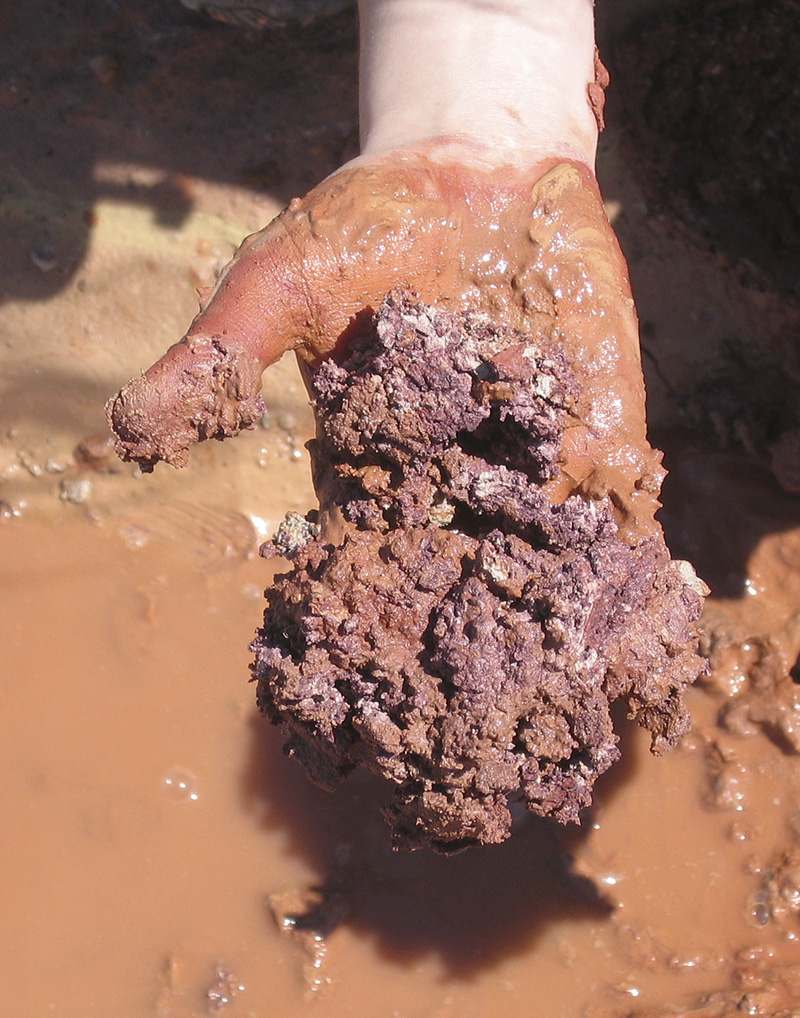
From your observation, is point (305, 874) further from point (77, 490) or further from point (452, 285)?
point (452, 285)

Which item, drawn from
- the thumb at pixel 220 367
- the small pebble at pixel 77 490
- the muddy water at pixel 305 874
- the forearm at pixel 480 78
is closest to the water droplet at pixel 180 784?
the muddy water at pixel 305 874

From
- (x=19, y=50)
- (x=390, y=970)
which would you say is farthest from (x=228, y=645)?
(x=19, y=50)

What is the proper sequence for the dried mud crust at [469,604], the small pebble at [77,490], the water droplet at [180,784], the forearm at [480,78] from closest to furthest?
the dried mud crust at [469,604]
the forearm at [480,78]
the water droplet at [180,784]
the small pebble at [77,490]

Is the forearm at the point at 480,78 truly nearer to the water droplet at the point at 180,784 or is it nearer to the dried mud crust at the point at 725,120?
the dried mud crust at the point at 725,120

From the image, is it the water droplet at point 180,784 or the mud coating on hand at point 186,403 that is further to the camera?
the water droplet at point 180,784

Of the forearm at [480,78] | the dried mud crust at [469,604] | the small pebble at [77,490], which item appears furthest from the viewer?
the small pebble at [77,490]

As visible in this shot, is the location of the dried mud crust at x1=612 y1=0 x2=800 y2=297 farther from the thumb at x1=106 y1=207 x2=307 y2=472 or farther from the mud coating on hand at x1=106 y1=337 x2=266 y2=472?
the mud coating on hand at x1=106 y1=337 x2=266 y2=472

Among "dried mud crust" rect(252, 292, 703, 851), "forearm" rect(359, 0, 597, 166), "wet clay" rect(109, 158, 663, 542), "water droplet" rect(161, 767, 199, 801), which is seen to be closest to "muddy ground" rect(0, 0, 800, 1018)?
"water droplet" rect(161, 767, 199, 801)
